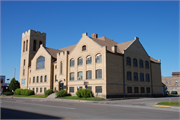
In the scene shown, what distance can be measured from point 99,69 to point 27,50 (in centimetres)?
2852

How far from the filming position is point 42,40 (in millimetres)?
56375

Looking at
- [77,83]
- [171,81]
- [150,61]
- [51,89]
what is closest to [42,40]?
[51,89]

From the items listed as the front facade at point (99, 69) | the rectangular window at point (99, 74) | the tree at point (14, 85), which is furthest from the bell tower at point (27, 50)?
Answer: the rectangular window at point (99, 74)

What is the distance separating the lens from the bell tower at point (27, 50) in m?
52.2

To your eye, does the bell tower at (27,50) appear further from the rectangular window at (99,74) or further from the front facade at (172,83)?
Answer: the front facade at (172,83)

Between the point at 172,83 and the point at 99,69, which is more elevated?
the point at 99,69

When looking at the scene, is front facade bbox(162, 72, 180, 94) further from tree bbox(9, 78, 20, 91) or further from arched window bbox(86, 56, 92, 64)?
tree bbox(9, 78, 20, 91)

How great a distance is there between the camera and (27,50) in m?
53.2

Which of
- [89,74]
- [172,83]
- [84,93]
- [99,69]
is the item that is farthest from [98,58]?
[172,83]

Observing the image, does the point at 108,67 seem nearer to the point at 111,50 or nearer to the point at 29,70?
the point at 111,50

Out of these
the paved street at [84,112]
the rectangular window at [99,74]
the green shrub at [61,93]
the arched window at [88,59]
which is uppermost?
the arched window at [88,59]

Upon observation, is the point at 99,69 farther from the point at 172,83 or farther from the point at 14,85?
the point at 172,83

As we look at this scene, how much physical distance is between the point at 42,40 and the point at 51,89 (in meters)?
20.7

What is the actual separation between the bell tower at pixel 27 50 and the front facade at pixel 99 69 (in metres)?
1.51
